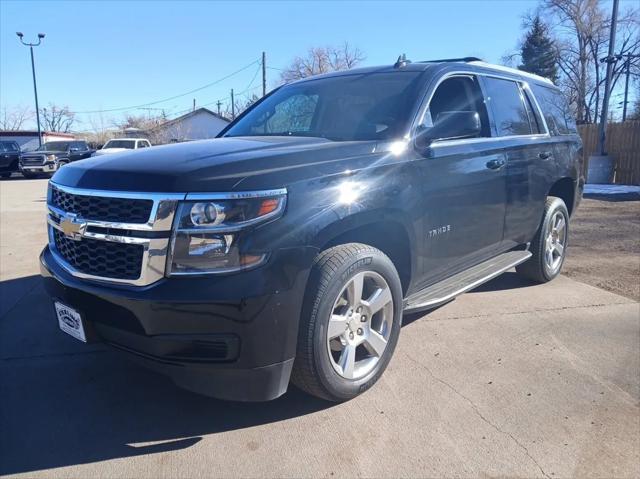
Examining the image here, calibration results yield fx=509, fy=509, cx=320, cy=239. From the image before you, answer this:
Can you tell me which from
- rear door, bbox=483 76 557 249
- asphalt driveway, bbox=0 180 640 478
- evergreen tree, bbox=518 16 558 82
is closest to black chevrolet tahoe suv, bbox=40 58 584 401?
rear door, bbox=483 76 557 249

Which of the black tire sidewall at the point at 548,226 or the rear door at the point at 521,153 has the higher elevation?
the rear door at the point at 521,153

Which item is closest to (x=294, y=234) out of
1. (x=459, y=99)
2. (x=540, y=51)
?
(x=459, y=99)

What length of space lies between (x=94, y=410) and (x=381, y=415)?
1.65 m

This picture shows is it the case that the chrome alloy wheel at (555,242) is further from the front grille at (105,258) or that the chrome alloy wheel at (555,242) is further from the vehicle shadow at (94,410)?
the front grille at (105,258)

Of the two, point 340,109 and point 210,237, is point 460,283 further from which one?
point 210,237

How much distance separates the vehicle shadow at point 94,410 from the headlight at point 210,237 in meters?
0.84

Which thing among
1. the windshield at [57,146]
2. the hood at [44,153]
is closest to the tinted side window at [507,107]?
the hood at [44,153]

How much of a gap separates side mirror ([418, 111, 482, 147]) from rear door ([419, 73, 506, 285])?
0.19 ft

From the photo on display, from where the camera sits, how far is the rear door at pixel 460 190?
342 cm

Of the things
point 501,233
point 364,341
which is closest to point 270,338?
point 364,341

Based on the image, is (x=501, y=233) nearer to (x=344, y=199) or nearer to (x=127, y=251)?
(x=344, y=199)

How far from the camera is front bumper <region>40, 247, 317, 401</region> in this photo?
2309mm

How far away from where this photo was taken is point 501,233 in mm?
4301

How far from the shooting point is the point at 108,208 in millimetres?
2525
